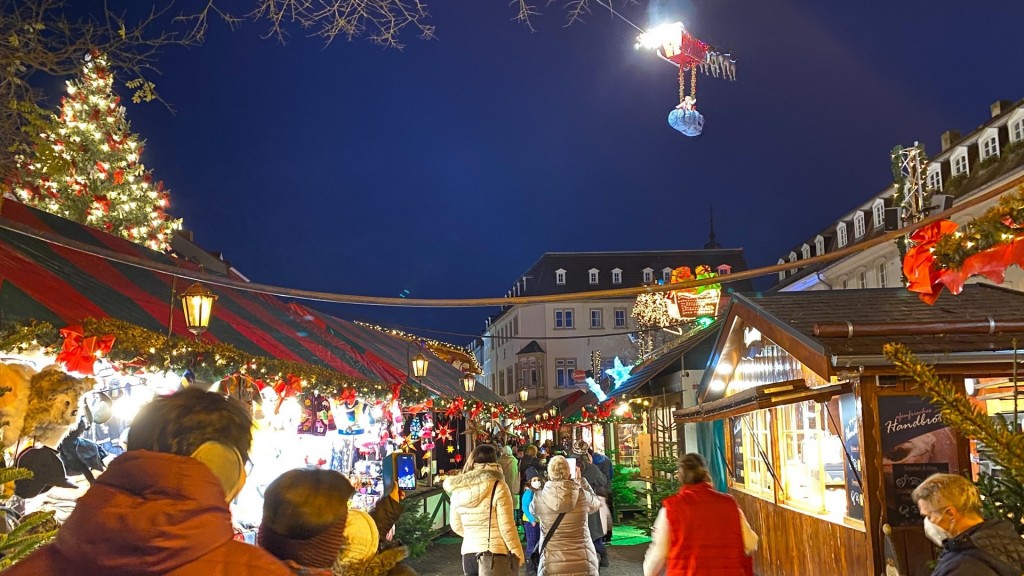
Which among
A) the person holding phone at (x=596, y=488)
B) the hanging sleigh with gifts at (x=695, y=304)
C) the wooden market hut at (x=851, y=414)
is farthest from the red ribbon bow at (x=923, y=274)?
the hanging sleigh with gifts at (x=695, y=304)

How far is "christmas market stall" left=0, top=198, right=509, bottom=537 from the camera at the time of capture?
5.79 m

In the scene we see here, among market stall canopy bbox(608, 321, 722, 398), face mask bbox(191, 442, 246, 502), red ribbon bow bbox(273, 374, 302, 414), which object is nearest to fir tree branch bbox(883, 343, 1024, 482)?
face mask bbox(191, 442, 246, 502)

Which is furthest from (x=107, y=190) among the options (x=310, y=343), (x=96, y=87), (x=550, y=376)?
(x=550, y=376)

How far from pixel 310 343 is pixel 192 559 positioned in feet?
31.3

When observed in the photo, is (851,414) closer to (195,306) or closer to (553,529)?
(553,529)

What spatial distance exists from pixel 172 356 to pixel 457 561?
761 cm

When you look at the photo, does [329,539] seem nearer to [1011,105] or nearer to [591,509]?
[591,509]

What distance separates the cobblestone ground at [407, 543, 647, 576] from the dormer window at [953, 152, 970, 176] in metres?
19.5

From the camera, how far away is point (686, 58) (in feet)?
24.5

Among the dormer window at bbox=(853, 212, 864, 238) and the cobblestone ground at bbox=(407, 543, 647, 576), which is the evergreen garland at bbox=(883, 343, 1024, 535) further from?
the dormer window at bbox=(853, 212, 864, 238)

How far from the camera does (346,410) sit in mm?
11320

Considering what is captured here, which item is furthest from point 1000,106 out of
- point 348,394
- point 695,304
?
point 348,394

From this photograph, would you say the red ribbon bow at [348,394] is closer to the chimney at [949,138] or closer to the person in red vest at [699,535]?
the person in red vest at [699,535]

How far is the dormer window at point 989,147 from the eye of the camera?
24.3 metres
